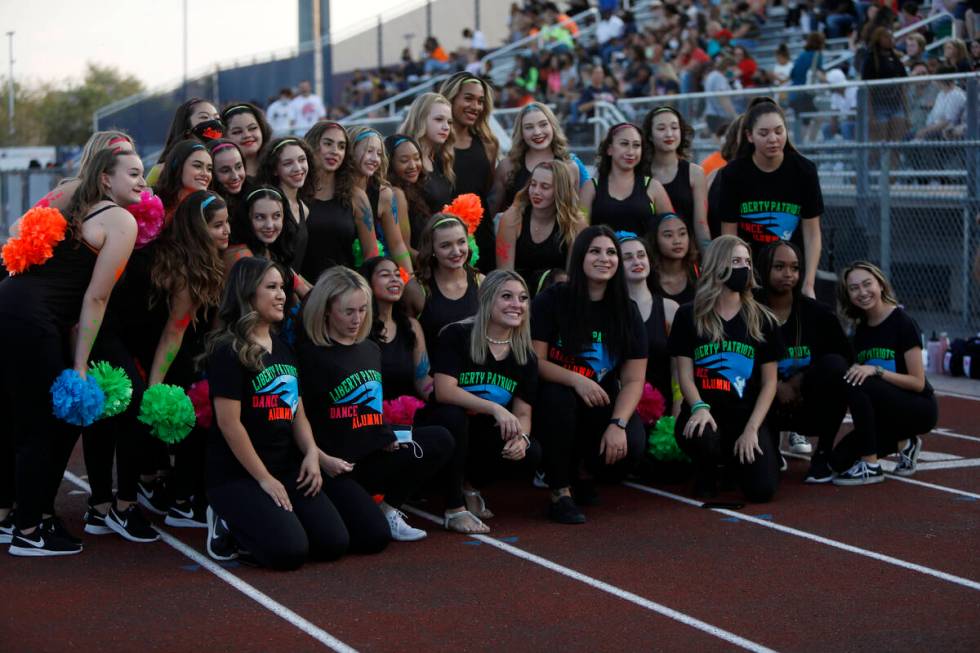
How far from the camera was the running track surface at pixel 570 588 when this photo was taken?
4.40m

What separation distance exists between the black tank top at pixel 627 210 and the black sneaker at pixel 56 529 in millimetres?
3287

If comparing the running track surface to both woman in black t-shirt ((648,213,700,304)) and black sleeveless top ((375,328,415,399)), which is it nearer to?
black sleeveless top ((375,328,415,399))

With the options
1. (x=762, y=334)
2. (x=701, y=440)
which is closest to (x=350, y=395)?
(x=701, y=440)

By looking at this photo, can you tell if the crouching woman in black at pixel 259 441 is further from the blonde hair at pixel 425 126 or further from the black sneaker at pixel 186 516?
the blonde hair at pixel 425 126

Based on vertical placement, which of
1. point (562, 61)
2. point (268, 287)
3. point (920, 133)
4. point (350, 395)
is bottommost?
point (350, 395)

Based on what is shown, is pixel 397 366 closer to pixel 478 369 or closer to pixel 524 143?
pixel 478 369

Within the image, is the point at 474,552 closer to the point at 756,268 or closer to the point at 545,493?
the point at 545,493

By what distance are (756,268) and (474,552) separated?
2488mm

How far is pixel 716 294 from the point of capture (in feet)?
21.5

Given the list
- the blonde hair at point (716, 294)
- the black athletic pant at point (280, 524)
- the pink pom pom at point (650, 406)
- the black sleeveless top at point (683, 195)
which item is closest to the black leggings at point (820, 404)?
the blonde hair at point (716, 294)

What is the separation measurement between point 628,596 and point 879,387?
8.47 feet

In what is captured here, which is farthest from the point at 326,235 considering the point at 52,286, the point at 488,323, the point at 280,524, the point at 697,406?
the point at 697,406

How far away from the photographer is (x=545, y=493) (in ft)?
22.4

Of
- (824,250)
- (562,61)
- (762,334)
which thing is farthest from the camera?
(562,61)
